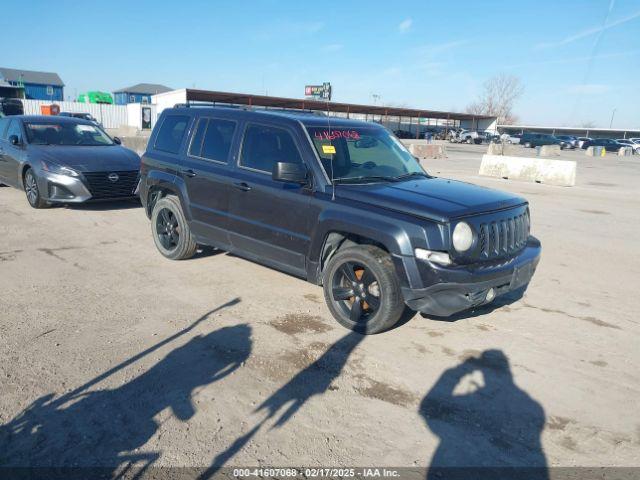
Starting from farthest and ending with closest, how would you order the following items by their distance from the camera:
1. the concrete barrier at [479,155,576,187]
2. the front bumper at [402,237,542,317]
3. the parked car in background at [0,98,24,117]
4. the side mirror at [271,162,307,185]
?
the parked car in background at [0,98,24,117] → the concrete barrier at [479,155,576,187] → the side mirror at [271,162,307,185] → the front bumper at [402,237,542,317]

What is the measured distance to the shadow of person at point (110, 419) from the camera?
2760mm

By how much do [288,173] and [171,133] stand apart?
2561 millimetres

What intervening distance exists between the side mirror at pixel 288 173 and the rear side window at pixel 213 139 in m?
1.19

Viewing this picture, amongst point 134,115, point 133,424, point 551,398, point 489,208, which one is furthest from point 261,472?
point 134,115

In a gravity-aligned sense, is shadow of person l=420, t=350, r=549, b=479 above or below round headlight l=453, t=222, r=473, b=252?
below

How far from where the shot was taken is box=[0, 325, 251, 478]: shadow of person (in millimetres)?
2760

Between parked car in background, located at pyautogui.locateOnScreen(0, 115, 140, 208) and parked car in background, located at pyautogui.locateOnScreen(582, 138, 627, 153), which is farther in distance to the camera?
parked car in background, located at pyautogui.locateOnScreen(582, 138, 627, 153)

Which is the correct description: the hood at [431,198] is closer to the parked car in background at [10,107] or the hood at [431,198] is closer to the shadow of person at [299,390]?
the shadow of person at [299,390]

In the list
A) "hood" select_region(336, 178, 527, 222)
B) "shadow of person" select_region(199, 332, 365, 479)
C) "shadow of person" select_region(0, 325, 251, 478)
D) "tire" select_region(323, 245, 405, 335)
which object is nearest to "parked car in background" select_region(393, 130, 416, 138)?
"hood" select_region(336, 178, 527, 222)

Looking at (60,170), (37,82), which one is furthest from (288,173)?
(37,82)

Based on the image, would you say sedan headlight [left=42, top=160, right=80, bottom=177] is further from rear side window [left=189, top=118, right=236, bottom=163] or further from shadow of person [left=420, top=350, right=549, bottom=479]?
shadow of person [left=420, top=350, right=549, bottom=479]

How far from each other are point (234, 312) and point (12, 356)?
1.85 m

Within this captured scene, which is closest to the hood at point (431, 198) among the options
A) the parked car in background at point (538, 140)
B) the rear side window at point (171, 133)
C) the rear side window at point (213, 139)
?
the rear side window at point (213, 139)

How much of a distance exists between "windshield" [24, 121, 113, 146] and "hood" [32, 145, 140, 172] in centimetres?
35
